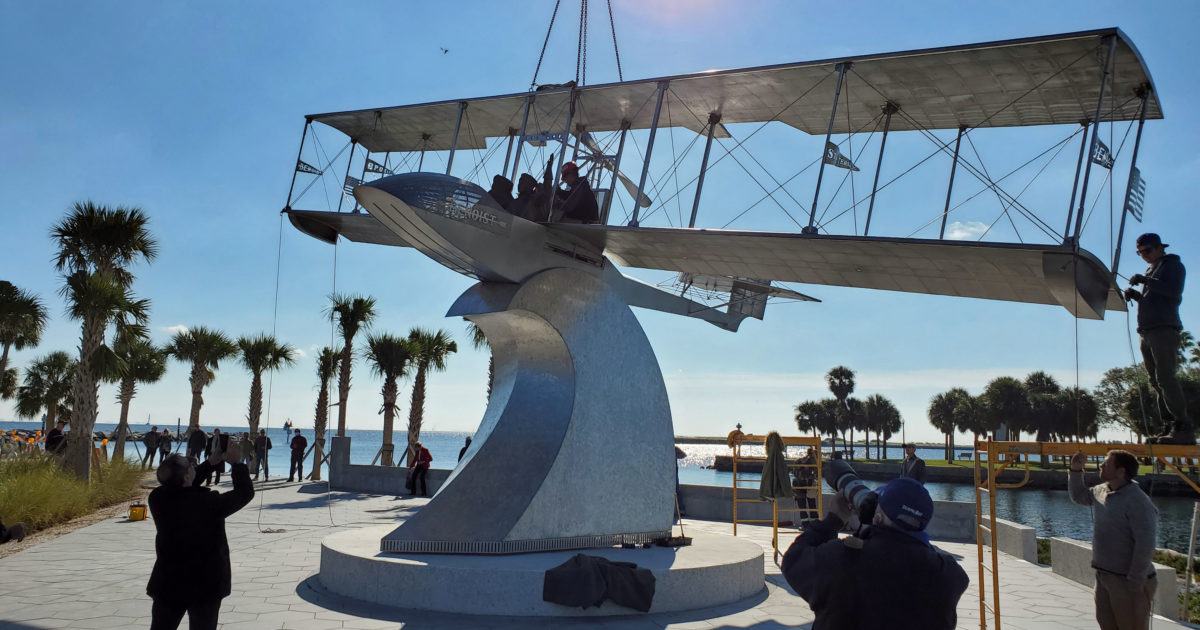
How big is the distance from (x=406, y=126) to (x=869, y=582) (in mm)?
12944

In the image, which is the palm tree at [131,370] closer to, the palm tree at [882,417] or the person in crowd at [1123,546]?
the person in crowd at [1123,546]

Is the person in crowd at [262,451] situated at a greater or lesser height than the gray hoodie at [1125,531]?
lesser

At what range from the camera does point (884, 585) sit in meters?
3.28

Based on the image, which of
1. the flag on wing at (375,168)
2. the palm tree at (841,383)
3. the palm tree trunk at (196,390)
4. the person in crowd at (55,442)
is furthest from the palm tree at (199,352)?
the palm tree at (841,383)

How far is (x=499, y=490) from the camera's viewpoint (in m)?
9.72

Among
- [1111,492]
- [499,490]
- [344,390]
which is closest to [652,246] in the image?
[499,490]

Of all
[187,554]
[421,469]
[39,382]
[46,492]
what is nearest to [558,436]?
[187,554]

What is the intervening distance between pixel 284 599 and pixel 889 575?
7.23m

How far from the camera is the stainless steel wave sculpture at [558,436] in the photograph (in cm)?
944

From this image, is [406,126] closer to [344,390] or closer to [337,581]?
[337,581]

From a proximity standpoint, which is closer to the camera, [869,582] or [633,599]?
[869,582]

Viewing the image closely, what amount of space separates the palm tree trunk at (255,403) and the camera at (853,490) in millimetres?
32617

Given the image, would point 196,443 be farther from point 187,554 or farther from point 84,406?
point 187,554

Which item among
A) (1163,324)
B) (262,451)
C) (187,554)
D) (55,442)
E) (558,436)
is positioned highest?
(1163,324)
